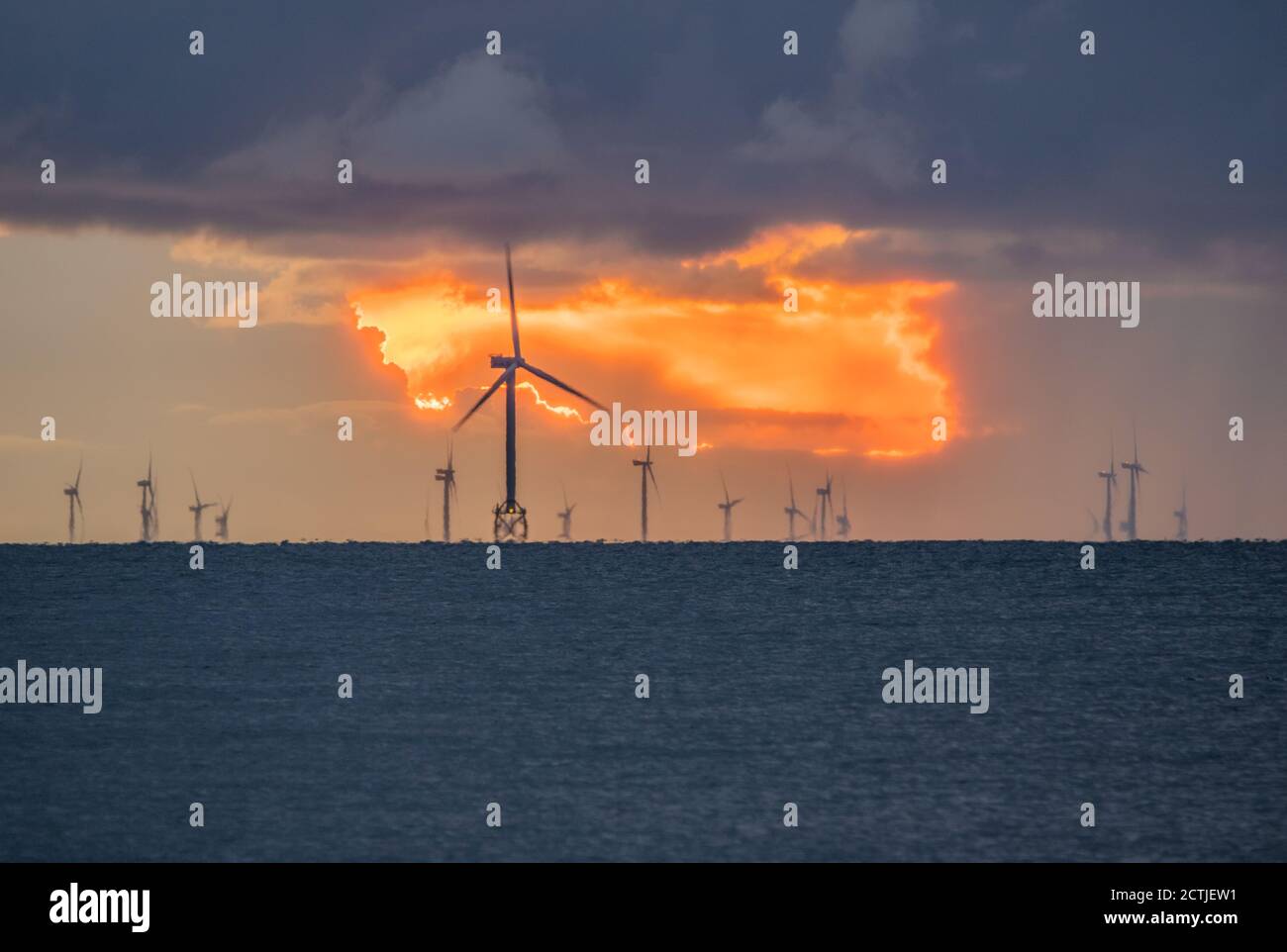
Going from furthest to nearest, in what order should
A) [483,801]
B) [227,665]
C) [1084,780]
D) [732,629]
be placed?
[732,629]
[227,665]
[1084,780]
[483,801]

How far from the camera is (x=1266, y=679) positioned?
13062 cm

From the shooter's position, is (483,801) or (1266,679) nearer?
(483,801)

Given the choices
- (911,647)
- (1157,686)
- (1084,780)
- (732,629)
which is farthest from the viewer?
(732,629)

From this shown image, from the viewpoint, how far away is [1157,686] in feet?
400

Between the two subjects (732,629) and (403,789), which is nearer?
(403,789)

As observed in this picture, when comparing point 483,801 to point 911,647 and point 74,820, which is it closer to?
point 74,820
